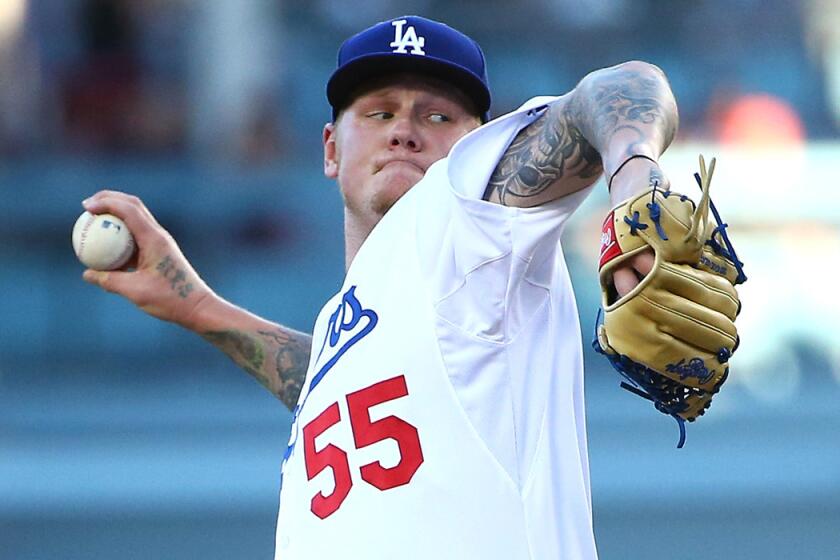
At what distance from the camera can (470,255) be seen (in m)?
2.13

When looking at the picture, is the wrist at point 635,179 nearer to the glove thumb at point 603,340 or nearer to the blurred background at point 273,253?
the glove thumb at point 603,340

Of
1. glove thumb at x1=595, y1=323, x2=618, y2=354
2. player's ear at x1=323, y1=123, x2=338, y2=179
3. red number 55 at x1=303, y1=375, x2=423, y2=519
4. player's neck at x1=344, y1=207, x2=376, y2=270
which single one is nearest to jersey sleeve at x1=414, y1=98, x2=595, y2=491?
red number 55 at x1=303, y1=375, x2=423, y2=519

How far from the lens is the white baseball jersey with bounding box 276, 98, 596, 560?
2135mm

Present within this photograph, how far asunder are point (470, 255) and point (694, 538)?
5.25 meters

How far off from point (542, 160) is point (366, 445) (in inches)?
21.0

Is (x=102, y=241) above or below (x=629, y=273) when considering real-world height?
above

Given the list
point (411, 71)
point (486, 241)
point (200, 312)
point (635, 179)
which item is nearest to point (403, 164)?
point (411, 71)

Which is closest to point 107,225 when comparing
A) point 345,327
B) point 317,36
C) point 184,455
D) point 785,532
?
point 345,327

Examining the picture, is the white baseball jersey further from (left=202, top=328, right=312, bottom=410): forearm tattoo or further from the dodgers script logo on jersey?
(left=202, top=328, right=312, bottom=410): forearm tattoo

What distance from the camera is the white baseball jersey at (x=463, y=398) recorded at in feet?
7.00

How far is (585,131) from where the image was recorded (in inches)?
77.7

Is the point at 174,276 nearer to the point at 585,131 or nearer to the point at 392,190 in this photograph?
the point at 392,190

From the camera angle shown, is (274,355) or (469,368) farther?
(274,355)

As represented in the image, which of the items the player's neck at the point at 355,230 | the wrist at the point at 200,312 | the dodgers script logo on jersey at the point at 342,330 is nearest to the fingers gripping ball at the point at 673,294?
the dodgers script logo on jersey at the point at 342,330
